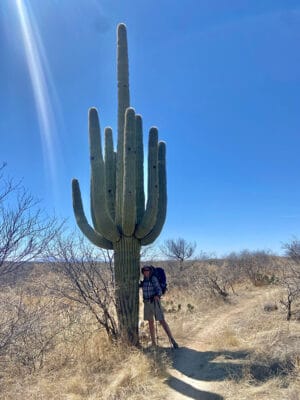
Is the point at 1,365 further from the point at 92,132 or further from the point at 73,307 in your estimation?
the point at 92,132

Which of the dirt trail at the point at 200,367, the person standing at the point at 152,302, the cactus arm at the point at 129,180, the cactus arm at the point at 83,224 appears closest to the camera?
the dirt trail at the point at 200,367

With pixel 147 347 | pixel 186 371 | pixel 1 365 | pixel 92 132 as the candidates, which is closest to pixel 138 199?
pixel 92 132

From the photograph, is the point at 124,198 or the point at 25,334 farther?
the point at 124,198

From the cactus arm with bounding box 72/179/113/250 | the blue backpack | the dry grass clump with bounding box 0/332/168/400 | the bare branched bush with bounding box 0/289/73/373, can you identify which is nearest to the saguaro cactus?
the cactus arm with bounding box 72/179/113/250

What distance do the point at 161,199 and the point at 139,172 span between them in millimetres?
832

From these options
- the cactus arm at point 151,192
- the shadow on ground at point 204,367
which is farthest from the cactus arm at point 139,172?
the shadow on ground at point 204,367

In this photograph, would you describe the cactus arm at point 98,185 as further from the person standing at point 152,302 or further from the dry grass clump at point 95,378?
the dry grass clump at point 95,378

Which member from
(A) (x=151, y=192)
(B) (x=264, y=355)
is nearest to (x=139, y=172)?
(A) (x=151, y=192)

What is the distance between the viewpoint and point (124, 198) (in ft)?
19.6

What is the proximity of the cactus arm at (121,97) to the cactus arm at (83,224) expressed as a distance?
1.90 feet

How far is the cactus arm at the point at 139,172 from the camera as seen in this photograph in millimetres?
6738

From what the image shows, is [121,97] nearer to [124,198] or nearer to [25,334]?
[124,198]

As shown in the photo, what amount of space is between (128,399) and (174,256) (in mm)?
20538

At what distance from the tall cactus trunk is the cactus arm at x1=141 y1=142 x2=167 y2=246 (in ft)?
1.54
